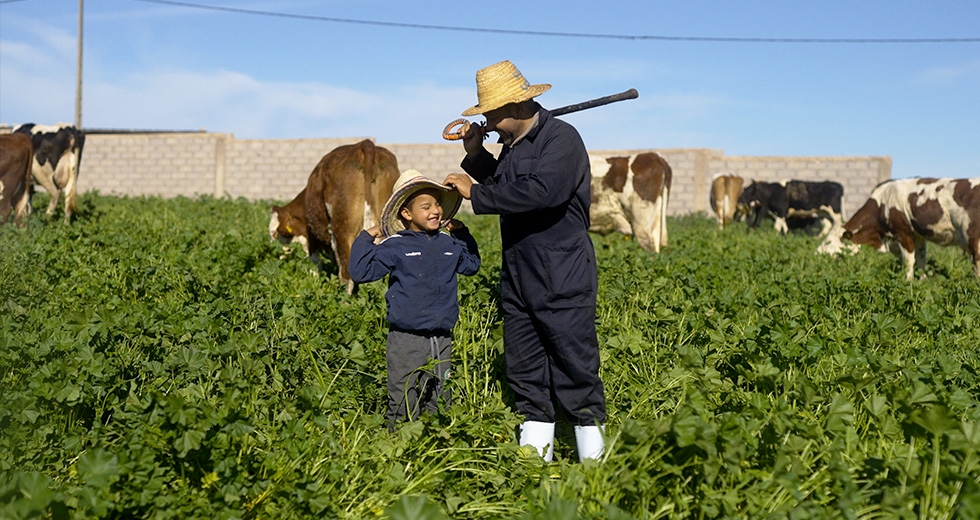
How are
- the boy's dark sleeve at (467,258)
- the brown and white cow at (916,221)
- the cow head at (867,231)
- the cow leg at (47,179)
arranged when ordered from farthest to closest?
the cow leg at (47,179), the cow head at (867,231), the brown and white cow at (916,221), the boy's dark sleeve at (467,258)

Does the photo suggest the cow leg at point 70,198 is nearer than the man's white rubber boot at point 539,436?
No

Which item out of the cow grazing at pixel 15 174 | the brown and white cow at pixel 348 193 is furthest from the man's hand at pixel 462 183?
the cow grazing at pixel 15 174

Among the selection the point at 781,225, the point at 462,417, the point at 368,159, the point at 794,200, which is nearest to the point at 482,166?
the point at 462,417

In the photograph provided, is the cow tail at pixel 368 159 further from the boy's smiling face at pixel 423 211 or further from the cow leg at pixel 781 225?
the cow leg at pixel 781 225

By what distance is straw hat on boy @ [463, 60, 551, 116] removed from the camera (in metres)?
3.76

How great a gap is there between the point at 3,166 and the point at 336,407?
1104 cm

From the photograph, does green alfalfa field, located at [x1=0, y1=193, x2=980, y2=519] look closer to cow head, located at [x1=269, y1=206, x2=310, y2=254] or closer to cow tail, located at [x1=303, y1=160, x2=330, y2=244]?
cow tail, located at [x1=303, y1=160, x2=330, y2=244]

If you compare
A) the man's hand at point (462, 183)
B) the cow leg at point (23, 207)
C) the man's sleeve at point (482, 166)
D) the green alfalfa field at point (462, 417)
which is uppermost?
the man's sleeve at point (482, 166)

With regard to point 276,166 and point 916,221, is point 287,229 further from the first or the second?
point 276,166

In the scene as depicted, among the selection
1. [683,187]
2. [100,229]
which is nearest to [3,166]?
[100,229]

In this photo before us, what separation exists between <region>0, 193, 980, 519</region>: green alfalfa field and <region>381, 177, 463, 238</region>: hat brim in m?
0.68

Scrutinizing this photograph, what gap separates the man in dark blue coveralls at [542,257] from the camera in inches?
146

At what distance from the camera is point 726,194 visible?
23609mm

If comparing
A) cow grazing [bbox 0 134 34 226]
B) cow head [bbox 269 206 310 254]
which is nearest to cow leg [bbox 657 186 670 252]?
cow head [bbox 269 206 310 254]
